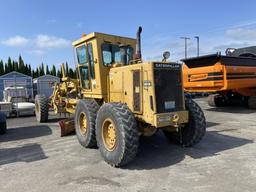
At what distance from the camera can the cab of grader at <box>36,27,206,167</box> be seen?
498 centimetres

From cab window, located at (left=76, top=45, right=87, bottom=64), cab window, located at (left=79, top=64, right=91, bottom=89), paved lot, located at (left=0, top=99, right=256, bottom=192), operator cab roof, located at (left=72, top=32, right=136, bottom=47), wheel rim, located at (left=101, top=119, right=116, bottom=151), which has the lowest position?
paved lot, located at (left=0, top=99, right=256, bottom=192)

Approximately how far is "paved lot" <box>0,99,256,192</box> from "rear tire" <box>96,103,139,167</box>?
0.70 ft

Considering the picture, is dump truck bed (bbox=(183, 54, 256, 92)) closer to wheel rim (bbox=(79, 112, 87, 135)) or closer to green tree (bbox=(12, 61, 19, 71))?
wheel rim (bbox=(79, 112, 87, 135))

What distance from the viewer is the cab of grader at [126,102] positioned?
4.98m

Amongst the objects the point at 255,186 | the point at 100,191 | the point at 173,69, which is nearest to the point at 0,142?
the point at 100,191

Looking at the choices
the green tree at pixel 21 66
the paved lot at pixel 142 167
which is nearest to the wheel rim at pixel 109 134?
the paved lot at pixel 142 167

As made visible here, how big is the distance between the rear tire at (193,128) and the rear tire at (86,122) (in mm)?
2035

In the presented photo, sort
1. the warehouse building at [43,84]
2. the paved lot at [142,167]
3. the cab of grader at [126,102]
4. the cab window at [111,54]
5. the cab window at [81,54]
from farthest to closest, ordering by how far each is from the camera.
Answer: the warehouse building at [43,84]
the cab window at [81,54]
the cab window at [111,54]
the cab of grader at [126,102]
the paved lot at [142,167]

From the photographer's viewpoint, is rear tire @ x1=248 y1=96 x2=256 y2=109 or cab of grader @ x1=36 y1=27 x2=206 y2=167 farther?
rear tire @ x1=248 y1=96 x2=256 y2=109

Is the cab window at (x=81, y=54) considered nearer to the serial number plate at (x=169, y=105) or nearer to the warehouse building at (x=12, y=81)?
the serial number plate at (x=169, y=105)

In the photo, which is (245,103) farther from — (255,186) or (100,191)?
(100,191)

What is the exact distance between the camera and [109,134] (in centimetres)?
545

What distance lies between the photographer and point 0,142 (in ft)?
25.4

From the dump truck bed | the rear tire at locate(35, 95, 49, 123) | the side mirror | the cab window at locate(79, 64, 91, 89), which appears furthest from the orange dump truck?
the rear tire at locate(35, 95, 49, 123)
